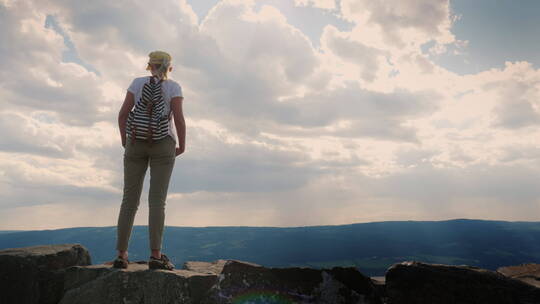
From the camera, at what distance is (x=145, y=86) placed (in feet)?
19.4

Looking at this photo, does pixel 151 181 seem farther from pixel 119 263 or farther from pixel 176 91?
pixel 176 91

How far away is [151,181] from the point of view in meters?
5.71

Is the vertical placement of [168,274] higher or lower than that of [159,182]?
Result: lower

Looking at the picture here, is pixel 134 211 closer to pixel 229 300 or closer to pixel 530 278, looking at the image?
pixel 229 300

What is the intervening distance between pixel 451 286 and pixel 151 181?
4283 millimetres

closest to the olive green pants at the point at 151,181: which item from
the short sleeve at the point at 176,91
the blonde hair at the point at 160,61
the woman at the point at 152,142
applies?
the woman at the point at 152,142

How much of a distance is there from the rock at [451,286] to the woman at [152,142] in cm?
322

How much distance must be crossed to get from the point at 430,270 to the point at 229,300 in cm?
235

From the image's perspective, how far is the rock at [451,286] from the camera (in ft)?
12.5

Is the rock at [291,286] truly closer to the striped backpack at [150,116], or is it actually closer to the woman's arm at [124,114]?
the striped backpack at [150,116]

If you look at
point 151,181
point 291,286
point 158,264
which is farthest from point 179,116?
point 291,286

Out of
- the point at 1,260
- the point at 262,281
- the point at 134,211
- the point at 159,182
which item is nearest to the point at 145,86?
the point at 159,182

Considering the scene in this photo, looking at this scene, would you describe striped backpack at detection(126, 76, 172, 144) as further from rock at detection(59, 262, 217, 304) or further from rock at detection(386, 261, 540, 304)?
rock at detection(386, 261, 540, 304)

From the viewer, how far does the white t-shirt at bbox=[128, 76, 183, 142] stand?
589cm
